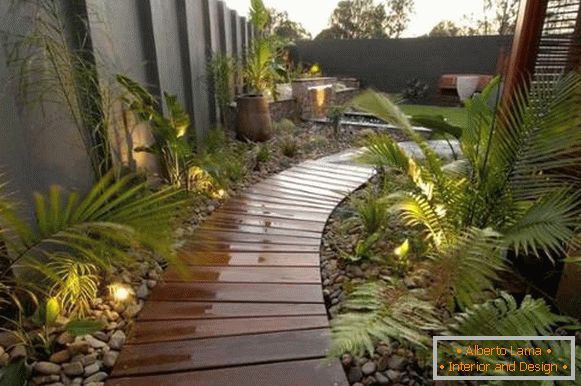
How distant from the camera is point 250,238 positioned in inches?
91.8

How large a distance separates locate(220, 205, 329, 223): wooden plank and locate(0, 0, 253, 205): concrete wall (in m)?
0.83

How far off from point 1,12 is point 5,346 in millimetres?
1437

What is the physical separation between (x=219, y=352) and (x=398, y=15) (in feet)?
46.9

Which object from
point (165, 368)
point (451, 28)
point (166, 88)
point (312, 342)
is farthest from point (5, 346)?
point (451, 28)

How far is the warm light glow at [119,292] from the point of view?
1704mm

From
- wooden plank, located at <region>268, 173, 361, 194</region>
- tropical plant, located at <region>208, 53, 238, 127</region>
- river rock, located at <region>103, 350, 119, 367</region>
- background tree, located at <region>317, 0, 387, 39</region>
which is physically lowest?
river rock, located at <region>103, 350, 119, 367</region>

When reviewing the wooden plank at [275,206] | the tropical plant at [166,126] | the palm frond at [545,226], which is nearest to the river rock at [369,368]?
the palm frond at [545,226]

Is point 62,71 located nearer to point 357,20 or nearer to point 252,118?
point 252,118

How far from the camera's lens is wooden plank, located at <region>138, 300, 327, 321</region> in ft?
5.21

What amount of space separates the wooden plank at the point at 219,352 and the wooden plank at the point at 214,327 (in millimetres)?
31

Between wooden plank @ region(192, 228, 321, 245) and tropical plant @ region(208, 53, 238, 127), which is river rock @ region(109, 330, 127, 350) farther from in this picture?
tropical plant @ region(208, 53, 238, 127)

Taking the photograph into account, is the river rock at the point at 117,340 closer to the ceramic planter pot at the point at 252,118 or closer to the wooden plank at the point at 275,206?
the wooden plank at the point at 275,206

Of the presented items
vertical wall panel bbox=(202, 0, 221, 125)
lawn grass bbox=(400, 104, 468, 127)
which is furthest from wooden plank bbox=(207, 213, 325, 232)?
lawn grass bbox=(400, 104, 468, 127)

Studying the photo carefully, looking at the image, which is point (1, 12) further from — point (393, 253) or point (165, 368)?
point (393, 253)
